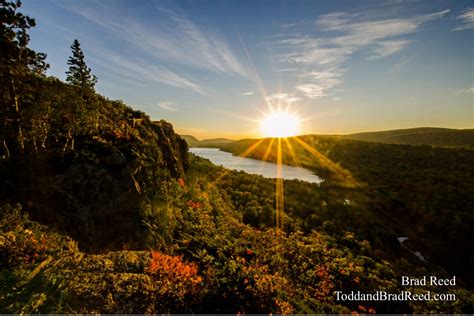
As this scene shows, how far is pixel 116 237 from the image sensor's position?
1212cm

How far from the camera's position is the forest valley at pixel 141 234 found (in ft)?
25.7

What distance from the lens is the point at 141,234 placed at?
507 inches

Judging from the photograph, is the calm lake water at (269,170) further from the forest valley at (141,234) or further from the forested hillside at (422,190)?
the forest valley at (141,234)

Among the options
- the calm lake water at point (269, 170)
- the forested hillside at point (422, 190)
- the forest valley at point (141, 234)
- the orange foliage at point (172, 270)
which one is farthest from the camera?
the calm lake water at point (269, 170)

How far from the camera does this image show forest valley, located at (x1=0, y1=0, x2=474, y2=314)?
7840 millimetres

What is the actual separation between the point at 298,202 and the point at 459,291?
17.9m

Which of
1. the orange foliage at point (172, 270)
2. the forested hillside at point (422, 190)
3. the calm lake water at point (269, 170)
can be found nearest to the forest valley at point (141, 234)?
the orange foliage at point (172, 270)

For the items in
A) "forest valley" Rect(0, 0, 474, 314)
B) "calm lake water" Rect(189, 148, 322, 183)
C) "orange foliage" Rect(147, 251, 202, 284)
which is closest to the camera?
"forest valley" Rect(0, 0, 474, 314)

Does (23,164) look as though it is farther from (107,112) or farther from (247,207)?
(247,207)

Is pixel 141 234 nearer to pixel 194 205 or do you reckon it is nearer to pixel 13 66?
pixel 194 205

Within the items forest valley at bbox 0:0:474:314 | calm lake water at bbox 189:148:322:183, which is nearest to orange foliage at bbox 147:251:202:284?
forest valley at bbox 0:0:474:314

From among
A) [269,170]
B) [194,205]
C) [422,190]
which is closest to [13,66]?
[194,205]

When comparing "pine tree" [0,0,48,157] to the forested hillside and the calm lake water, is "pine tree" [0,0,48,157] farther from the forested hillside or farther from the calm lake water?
the calm lake water

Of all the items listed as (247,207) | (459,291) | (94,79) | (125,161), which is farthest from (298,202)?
(94,79)
